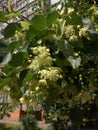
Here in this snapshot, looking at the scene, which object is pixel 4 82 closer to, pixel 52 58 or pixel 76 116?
pixel 52 58

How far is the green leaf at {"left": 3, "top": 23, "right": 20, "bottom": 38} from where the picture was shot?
4.04 feet

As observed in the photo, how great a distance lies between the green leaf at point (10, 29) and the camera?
4.04 ft

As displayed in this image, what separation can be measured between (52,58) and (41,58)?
0.16ft

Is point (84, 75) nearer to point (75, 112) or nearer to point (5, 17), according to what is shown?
point (75, 112)

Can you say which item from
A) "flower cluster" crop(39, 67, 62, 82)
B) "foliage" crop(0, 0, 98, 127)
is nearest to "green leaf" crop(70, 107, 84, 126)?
"foliage" crop(0, 0, 98, 127)

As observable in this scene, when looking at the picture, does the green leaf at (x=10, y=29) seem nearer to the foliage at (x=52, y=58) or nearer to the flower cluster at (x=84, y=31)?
the foliage at (x=52, y=58)

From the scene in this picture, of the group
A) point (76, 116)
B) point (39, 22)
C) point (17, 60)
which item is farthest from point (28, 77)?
point (76, 116)

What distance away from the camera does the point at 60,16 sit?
4.03 feet

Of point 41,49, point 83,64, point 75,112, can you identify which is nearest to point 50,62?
point 41,49

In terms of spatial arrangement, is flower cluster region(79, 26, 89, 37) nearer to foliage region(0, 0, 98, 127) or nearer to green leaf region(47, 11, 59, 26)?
foliage region(0, 0, 98, 127)

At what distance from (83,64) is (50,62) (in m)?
0.17

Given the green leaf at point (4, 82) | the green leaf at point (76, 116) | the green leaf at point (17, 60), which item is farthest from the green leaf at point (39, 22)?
the green leaf at point (76, 116)

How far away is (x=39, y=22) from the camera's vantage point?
1.16 m

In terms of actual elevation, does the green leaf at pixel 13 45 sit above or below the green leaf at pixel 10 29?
below
